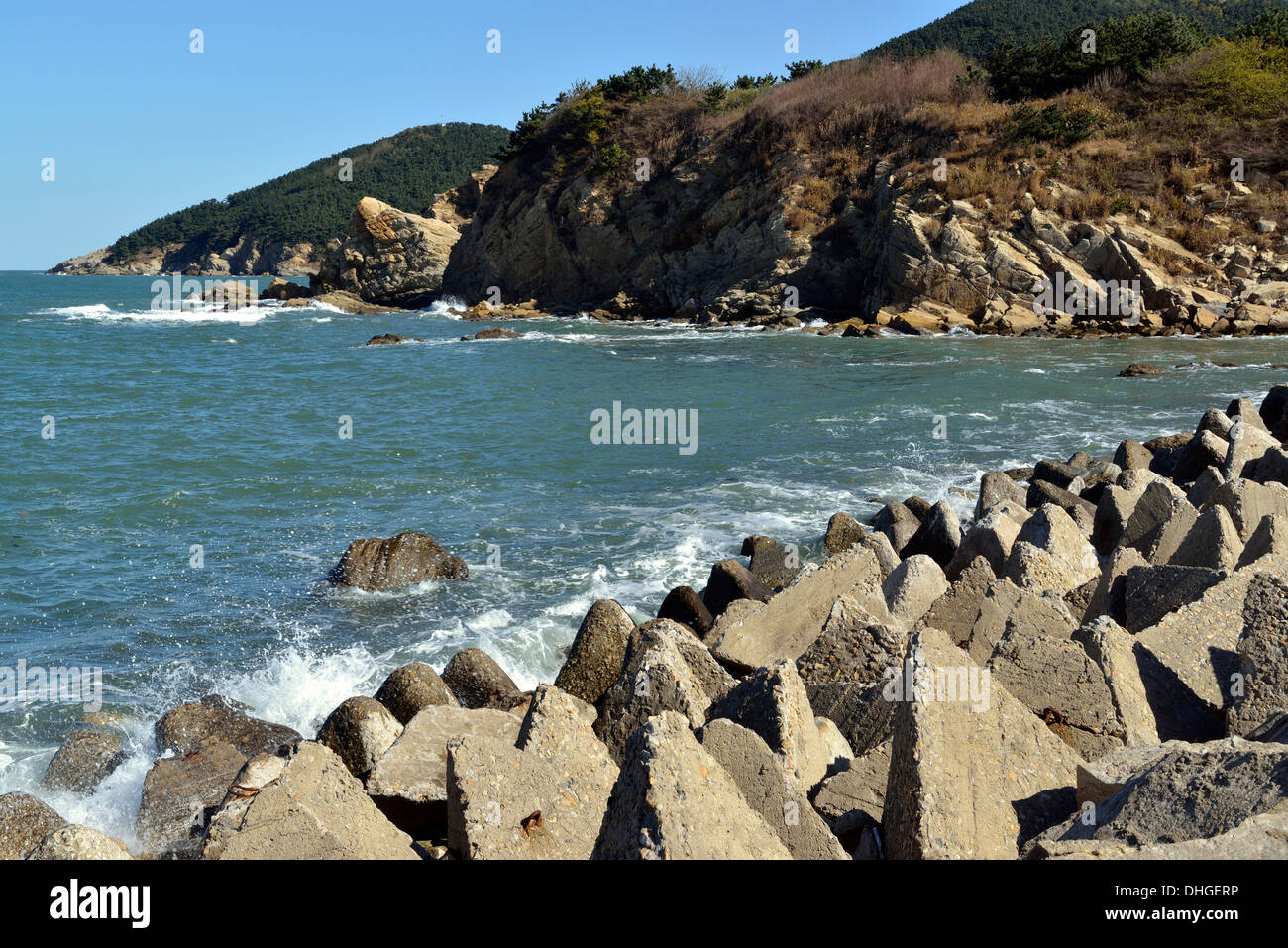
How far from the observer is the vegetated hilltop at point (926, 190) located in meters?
36.3

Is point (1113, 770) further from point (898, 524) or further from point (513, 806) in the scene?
point (898, 524)

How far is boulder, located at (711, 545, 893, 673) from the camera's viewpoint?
5715 mm

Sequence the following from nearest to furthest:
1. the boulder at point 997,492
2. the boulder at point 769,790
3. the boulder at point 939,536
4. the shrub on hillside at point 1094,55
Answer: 1. the boulder at point 769,790
2. the boulder at point 939,536
3. the boulder at point 997,492
4. the shrub on hillside at point 1094,55

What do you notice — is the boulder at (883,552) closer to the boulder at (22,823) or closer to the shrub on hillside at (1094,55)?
the boulder at (22,823)

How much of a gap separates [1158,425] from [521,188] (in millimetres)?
48008

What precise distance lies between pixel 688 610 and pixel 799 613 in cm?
196

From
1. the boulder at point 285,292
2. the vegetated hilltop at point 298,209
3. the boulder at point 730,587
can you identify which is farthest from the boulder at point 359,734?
the vegetated hilltop at point 298,209

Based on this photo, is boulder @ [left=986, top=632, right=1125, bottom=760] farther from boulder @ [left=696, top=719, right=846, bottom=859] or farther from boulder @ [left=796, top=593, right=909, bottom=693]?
boulder @ [left=696, top=719, right=846, bottom=859]

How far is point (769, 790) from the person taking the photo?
3.43m

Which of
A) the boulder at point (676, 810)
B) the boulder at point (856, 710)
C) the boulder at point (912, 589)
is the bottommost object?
the boulder at point (856, 710)

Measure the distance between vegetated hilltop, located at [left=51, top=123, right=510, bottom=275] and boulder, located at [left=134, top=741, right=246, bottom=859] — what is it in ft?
418

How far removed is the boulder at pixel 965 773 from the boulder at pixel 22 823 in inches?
162

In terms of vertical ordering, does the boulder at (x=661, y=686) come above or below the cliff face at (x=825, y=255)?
below

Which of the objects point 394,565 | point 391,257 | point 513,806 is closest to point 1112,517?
point 513,806
